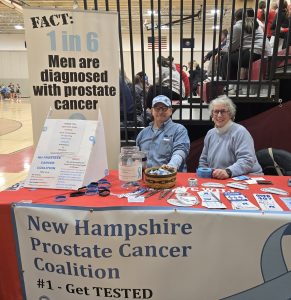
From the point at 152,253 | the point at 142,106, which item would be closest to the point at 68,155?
the point at 152,253

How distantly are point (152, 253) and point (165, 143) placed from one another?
1.09m

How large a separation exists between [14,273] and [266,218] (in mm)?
1200

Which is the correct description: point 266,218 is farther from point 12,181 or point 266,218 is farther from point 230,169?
point 12,181

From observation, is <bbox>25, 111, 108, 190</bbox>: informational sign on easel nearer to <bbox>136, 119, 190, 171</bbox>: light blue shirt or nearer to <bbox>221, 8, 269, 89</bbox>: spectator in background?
<bbox>136, 119, 190, 171</bbox>: light blue shirt

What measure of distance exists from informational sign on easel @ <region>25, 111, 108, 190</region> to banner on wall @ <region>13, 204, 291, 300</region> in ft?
0.91

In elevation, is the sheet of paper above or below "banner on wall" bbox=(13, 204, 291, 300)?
above

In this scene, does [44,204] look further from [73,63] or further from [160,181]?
[73,63]

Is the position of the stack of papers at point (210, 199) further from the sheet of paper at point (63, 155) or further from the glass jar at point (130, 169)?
the sheet of paper at point (63, 155)

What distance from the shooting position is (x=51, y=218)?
56.9 inches

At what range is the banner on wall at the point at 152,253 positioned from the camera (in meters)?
1.36

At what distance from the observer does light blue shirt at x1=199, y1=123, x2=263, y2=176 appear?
2.08m

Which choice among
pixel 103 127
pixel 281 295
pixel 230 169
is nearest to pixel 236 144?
pixel 230 169

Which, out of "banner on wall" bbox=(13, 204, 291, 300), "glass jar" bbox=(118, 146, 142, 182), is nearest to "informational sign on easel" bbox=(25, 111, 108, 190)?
"glass jar" bbox=(118, 146, 142, 182)

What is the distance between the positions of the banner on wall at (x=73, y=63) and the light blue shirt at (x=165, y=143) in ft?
1.54
